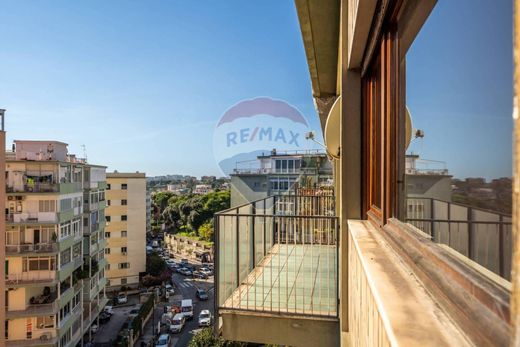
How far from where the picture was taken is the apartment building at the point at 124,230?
2641 centimetres

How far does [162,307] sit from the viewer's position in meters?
25.1

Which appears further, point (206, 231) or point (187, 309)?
point (206, 231)

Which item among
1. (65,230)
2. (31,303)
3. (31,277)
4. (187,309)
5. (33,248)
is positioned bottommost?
(187,309)

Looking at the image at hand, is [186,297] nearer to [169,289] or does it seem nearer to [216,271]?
[169,289]

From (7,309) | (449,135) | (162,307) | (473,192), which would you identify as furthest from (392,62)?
(162,307)

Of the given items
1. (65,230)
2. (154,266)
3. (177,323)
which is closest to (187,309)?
(177,323)

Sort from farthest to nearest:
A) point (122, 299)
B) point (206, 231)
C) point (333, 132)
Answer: point (206, 231), point (122, 299), point (333, 132)

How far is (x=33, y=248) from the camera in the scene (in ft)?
43.3

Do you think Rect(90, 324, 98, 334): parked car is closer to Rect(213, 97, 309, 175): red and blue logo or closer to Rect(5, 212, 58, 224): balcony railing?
Rect(5, 212, 58, 224): balcony railing

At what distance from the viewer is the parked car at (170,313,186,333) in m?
21.0

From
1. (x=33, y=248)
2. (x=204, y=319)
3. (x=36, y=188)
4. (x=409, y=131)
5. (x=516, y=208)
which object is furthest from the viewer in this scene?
(x=204, y=319)

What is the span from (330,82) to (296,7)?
2922 mm

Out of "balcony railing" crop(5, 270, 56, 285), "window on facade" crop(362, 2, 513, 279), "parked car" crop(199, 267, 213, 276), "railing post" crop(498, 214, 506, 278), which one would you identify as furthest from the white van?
"railing post" crop(498, 214, 506, 278)

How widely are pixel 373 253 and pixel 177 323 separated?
22977mm
